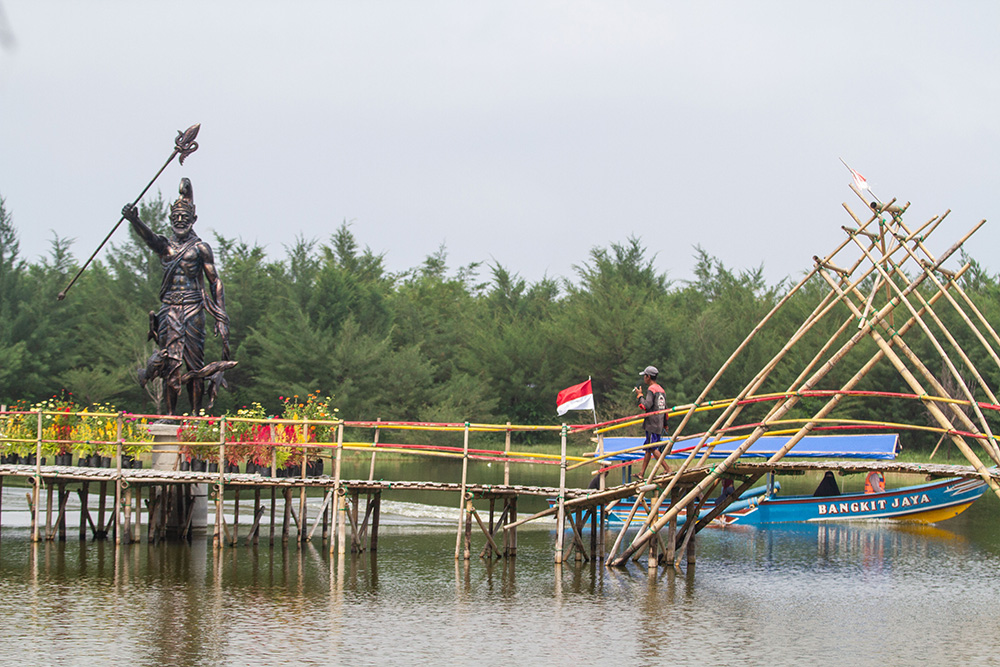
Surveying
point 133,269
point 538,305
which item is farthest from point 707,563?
point 538,305

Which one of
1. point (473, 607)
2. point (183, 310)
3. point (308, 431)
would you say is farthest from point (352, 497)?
point (473, 607)

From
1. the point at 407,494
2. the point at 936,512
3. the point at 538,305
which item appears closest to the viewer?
the point at 936,512

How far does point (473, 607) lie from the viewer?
17.5 m

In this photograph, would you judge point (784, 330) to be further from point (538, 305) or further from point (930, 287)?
point (538, 305)

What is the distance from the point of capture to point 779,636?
15867 mm

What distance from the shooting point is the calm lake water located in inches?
563

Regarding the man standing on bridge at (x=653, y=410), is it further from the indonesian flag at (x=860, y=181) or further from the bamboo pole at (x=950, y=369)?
the indonesian flag at (x=860, y=181)

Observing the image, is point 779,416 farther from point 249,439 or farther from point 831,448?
point 249,439

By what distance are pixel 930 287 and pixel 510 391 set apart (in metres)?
25.7

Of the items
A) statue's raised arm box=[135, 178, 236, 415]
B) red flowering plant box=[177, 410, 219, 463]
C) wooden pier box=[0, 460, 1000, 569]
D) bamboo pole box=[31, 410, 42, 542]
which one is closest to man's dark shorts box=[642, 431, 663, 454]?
wooden pier box=[0, 460, 1000, 569]

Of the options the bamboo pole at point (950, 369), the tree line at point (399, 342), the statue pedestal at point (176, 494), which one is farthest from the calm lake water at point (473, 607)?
the tree line at point (399, 342)

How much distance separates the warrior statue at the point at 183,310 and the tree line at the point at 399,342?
35.7 metres

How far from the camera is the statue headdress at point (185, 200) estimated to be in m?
25.5

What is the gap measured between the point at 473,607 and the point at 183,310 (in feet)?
36.1
